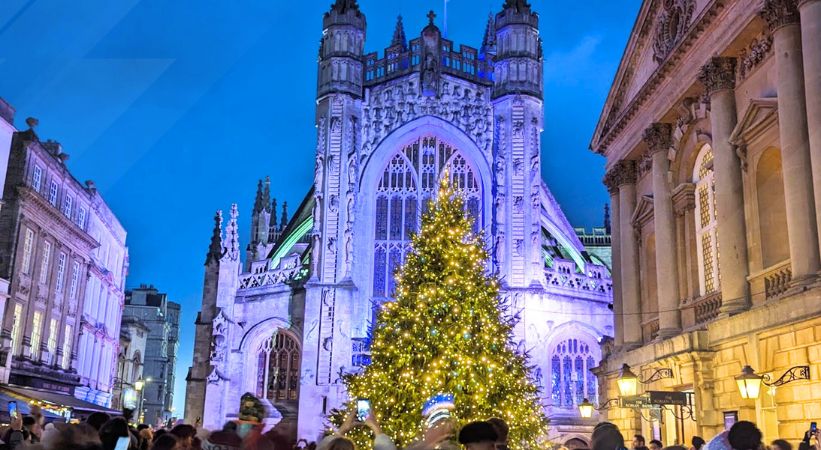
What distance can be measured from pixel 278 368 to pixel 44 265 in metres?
10.2

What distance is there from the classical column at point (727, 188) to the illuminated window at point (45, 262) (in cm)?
2652

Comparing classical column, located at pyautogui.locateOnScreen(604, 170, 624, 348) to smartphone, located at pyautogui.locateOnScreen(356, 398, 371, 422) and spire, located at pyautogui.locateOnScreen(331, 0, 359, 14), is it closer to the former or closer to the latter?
smartphone, located at pyautogui.locateOnScreen(356, 398, 371, 422)

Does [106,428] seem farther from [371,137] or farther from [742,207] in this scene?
[371,137]

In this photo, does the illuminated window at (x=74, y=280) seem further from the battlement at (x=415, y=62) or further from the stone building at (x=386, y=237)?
the battlement at (x=415, y=62)

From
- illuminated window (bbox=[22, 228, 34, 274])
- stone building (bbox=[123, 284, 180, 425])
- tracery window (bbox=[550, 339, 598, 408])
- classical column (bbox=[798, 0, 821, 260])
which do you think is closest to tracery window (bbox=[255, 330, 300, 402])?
illuminated window (bbox=[22, 228, 34, 274])

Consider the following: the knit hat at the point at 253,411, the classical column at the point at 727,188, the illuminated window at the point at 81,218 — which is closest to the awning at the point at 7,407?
the illuminated window at the point at 81,218

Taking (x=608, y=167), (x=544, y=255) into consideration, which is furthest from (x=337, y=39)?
(x=608, y=167)

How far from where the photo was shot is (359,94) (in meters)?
36.2

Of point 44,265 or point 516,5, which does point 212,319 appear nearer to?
point 44,265

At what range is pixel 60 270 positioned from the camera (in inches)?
1399

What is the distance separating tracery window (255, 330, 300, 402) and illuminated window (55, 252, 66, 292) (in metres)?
8.67

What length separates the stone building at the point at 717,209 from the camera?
13094 mm

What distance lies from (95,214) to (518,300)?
848 inches

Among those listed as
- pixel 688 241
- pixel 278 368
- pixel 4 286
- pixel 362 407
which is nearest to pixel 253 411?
pixel 362 407
